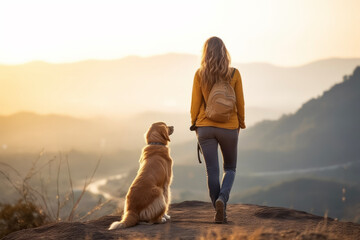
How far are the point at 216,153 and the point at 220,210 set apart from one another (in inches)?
29.8

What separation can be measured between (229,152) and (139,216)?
148 centimetres

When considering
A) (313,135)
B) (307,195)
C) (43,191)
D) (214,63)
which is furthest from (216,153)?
(313,135)

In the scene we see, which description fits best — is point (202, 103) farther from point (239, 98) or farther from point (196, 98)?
point (239, 98)

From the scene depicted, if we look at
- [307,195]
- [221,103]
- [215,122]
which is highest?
[221,103]

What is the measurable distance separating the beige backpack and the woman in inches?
3.4

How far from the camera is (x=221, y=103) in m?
5.30

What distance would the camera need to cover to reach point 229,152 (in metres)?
5.59

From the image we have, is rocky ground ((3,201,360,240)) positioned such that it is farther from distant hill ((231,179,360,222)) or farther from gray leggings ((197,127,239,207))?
distant hill ((231,179,360,222))

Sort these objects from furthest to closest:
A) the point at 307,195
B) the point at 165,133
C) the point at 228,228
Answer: the point at 307,195, the point at 165,133, the point at 228,228

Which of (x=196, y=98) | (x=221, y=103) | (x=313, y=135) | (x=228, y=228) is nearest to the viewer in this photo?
(x=228, y=228)

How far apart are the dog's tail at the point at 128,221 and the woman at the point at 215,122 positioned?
108cm

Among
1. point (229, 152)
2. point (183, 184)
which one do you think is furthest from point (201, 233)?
point (183, 184)

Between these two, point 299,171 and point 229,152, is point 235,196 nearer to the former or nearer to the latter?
point 299,171

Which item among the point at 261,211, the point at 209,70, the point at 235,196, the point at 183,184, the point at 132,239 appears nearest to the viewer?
the point at 132,239
